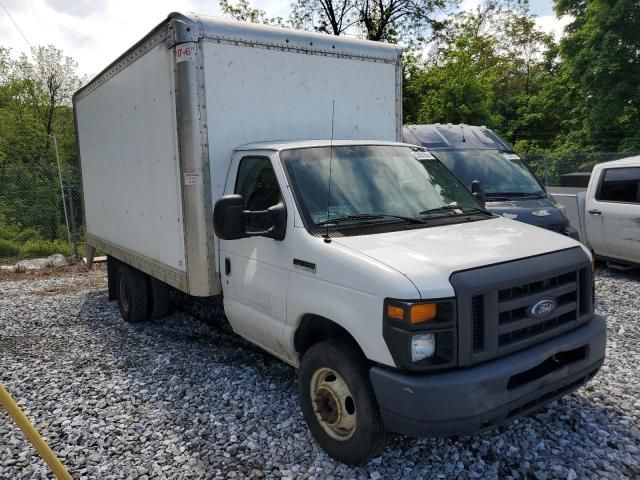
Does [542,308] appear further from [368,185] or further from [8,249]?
[8,249]

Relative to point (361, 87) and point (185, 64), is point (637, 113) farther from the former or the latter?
point (185, 64)

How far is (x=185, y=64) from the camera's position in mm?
4473

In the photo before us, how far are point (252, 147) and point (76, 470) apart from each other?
2.72m

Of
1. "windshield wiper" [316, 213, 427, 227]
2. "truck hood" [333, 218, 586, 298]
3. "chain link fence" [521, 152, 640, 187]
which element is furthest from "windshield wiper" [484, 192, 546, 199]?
"chain link fence" [521, 152, 640, 187]

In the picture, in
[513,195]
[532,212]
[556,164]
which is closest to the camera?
[532,212]

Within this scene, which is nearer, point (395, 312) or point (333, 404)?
point (395, 312)

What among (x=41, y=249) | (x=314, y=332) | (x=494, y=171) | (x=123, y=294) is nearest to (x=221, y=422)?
(x=314, y=332)

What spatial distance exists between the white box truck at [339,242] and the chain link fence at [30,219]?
926 cm

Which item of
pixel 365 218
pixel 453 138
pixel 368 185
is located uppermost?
pixel 453 138

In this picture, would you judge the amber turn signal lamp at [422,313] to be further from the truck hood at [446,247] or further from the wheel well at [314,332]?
the wheel well at [314,332]

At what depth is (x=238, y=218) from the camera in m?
3.63

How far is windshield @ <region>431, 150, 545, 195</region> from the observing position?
8262 mm

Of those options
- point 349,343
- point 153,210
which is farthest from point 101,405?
point 349,343

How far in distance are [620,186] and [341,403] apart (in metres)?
6.94
